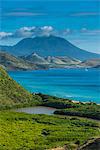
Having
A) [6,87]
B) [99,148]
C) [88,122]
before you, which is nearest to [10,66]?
[6,87]

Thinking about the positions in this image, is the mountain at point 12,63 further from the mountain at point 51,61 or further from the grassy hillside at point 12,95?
the grassy hillside at point 12,95

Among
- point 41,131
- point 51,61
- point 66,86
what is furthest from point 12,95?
point 51,61

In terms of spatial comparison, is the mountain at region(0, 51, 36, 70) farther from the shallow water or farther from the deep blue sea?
the shallow water

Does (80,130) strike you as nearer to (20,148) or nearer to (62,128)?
(62,128)

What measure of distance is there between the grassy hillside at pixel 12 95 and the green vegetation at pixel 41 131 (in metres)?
5.43

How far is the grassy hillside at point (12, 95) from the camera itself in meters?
34.2

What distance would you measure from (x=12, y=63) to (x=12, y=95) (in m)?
79.2

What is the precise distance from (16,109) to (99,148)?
18.4m

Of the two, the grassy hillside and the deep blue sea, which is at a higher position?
the deep blue sea

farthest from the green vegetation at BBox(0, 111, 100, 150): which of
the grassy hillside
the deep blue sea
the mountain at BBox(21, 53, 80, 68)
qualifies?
the mountain at BBox(21, 53, 80, 68)

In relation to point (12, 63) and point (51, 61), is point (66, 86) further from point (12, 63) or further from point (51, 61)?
point (51, 61)

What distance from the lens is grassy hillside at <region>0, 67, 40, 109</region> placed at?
3419 centimetres

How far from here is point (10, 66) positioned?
374 ft

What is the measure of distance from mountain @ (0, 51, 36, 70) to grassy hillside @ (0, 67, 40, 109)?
214 feet
